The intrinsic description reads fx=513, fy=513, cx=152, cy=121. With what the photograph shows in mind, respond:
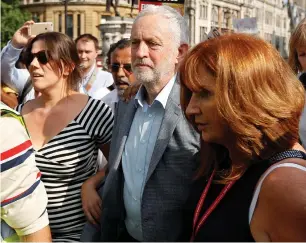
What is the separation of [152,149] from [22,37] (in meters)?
1.63

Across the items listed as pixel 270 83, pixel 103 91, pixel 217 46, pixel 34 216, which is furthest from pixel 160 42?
pixel 103 91

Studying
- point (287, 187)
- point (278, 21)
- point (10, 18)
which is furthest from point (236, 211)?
point (10, 18)

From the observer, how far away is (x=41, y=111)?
3.08 m

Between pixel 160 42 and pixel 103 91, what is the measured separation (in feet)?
9.86

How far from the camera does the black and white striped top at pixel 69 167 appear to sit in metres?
2.84

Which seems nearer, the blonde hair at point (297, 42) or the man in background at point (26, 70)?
the blonde hair at point (297, 42)

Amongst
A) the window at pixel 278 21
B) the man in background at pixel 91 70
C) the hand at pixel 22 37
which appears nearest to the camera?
the hand at pixel 22 37

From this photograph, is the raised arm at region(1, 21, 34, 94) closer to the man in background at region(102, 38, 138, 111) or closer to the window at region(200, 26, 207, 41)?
the man in background at region(102, 38, 138, 111)

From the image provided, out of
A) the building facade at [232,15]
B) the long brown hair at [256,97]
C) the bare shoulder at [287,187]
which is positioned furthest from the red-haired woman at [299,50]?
the bare shoulder at [287,187]

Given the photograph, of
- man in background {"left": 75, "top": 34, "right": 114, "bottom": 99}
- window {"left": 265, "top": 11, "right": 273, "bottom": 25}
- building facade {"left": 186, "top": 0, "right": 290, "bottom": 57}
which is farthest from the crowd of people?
window {"left": 265, "top": 11, "right": 273, "bottom": 25}

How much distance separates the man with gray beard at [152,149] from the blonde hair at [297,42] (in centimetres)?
92

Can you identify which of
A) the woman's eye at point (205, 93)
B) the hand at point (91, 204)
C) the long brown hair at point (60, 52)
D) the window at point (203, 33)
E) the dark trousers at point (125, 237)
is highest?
the window at point (203, 33)

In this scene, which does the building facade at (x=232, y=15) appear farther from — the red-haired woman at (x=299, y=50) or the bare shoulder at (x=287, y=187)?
the bare shoulder at (x=287, y=187)

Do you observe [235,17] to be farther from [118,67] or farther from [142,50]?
[142,50]
